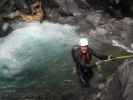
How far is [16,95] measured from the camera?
10.6 meters

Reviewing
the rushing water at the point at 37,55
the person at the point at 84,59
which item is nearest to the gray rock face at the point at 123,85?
the person at the point at 84,59

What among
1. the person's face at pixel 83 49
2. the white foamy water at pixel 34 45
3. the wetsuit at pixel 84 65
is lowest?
the white foamy water at pixel 34 45

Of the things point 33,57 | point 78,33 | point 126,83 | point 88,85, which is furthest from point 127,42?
point 126,83

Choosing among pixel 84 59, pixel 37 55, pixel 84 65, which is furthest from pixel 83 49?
pixel 37 55

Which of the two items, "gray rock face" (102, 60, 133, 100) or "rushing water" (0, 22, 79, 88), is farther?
"rushing water" (0, 22, 79, 88)

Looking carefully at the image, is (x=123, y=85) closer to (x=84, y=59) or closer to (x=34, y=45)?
(x=84, y=59)

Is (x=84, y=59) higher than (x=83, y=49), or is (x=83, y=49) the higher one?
(x=83, y=49)

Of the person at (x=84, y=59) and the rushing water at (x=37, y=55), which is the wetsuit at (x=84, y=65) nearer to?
the person at (x=84, y=59)

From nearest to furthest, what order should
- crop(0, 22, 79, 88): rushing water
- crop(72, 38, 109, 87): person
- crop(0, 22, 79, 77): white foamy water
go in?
crop(72, 38, 109, 87): person → crop(0, 22, 79, 88): rushing water → crop(0, 22, 79, 77): white foamy water

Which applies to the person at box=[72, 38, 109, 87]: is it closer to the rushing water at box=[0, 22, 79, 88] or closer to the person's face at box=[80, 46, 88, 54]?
the person's face at box=[80, 46, 88, 54]

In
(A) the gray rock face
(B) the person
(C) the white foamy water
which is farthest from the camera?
(C) the white foamy water

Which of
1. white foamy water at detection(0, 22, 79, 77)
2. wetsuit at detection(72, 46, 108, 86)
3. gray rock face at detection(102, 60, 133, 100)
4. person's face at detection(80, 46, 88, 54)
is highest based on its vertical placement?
gray rock face at detection(102, 60, 133, 100)

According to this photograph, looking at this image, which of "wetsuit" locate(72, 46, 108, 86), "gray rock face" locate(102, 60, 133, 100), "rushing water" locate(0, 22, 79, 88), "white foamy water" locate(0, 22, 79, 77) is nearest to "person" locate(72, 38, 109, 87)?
"wetsuit" locate(72, 46, 108, 86)

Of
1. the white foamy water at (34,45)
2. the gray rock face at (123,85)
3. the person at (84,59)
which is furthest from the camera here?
the white foamy water at (34,45)
